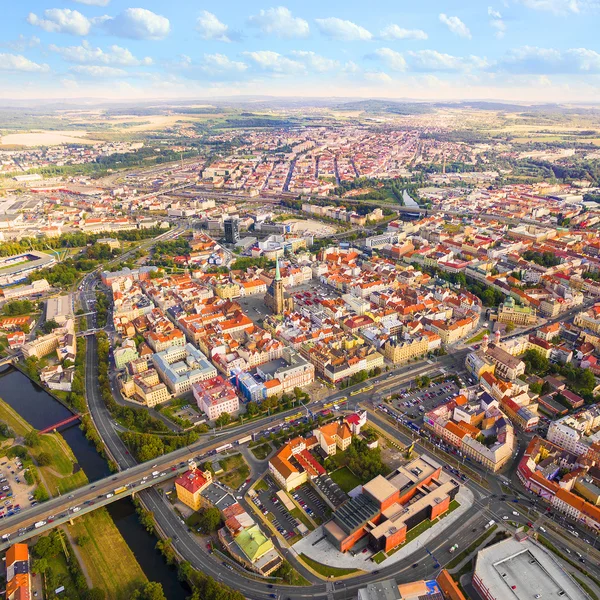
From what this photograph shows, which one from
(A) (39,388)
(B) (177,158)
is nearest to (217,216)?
(A) (39,388)

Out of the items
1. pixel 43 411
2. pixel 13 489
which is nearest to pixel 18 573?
pixel 13 489

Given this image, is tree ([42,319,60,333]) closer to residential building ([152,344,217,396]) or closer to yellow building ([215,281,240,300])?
residential building ([152,344,217,396])

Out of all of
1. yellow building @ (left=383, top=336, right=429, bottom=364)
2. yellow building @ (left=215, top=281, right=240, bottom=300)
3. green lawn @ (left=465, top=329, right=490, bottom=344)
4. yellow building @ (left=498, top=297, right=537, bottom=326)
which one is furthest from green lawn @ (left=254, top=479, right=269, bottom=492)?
yellow building @ (left=498, top=297, right=537, bottom=326)

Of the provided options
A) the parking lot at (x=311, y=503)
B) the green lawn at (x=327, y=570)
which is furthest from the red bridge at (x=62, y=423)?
the green lawn at (x=327, y=570)

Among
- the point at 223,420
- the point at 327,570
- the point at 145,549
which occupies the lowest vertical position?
the point at 145,549

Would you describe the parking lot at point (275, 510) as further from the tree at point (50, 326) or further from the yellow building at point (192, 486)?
the tree at point (50, 326)

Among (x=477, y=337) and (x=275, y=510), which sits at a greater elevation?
(x=477, y=337)

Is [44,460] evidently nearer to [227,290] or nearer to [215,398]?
[215,398]
